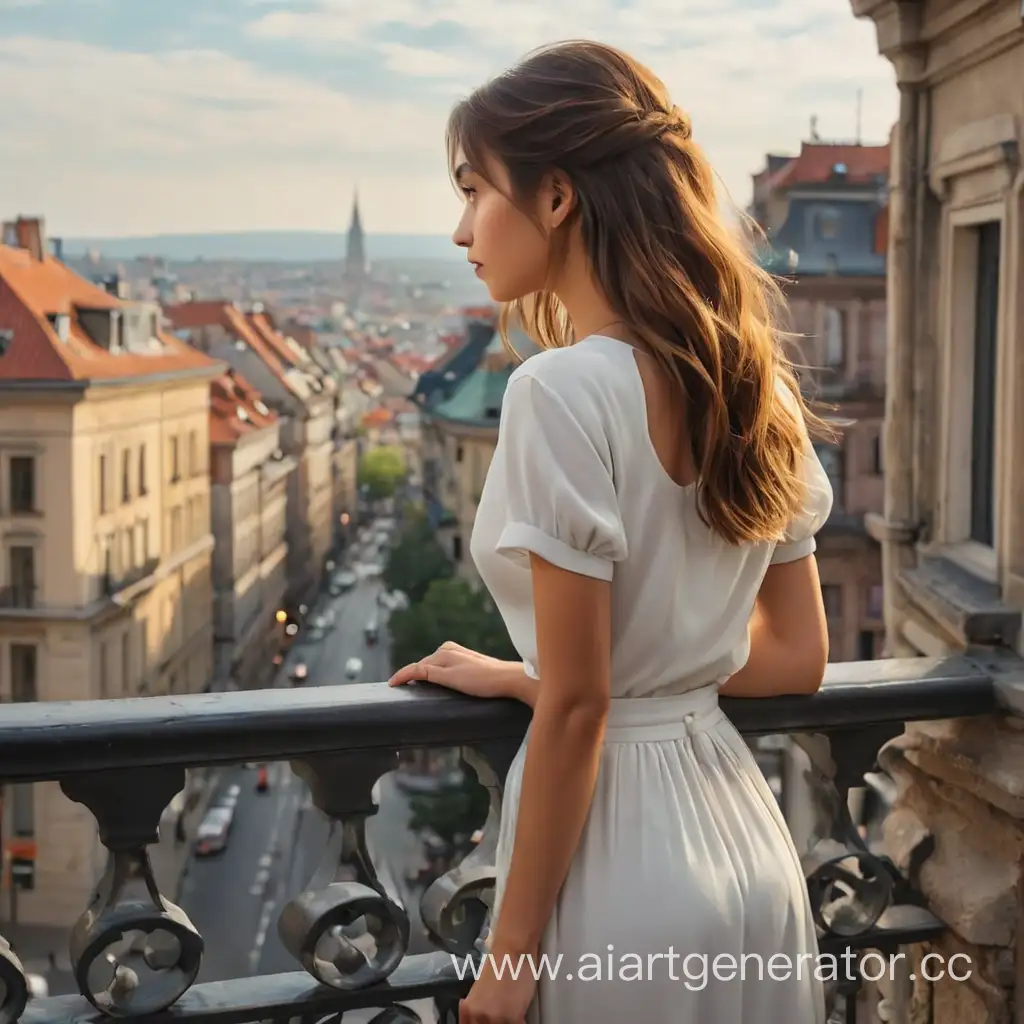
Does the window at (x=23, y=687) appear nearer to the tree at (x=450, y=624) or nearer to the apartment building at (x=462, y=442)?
the tree at (x=450, y=624)

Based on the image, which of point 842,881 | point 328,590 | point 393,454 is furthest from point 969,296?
point 393,454

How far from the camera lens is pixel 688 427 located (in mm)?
1592

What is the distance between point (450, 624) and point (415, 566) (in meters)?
8.90

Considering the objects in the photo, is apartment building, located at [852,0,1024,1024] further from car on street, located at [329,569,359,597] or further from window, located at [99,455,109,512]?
car on street, located at [329,569,359,597]

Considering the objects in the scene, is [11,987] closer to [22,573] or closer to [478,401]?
[22,573]

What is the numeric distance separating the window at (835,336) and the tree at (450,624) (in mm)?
7445

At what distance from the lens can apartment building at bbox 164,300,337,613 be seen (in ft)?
153

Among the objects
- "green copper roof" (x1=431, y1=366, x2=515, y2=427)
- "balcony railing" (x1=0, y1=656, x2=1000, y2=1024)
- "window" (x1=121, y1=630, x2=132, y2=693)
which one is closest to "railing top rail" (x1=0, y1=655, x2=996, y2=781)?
"balcony railing" (x1=0, y1=656, x2=1000, y2=1024)

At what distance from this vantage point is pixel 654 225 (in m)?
1.59

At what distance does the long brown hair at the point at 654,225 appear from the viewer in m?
1.58

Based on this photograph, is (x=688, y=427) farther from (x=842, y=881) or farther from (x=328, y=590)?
(x=328, y=590)

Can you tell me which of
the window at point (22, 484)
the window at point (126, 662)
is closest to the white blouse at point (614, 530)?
the window at point (22, 484)

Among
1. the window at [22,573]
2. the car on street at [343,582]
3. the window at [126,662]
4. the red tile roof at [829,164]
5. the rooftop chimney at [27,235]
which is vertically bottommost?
the car on street at [343,582]

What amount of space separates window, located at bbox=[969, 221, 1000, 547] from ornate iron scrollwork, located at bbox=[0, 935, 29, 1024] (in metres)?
1.96
